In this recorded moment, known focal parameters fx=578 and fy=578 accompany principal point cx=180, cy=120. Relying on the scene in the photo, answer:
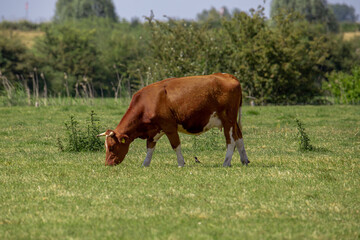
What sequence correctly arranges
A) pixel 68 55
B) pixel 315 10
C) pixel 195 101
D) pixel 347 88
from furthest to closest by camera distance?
pixel 315 10, pixel 68 55, pixel 347 88, pixel 195 101

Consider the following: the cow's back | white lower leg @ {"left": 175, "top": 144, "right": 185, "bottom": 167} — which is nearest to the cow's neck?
the cow's back

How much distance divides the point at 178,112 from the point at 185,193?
264cm

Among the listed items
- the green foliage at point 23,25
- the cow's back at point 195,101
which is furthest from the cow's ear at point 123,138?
the green foliage at point 23,25

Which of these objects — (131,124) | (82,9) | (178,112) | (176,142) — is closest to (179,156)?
(176,142)

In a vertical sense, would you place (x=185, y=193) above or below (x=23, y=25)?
below

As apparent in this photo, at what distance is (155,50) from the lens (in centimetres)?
3484

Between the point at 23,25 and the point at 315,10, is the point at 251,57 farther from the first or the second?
the point at 23,25

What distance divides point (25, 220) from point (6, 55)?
45272 millimetres

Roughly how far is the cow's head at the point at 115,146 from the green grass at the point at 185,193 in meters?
0.19

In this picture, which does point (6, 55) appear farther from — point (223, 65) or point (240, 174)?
point (240, 174)

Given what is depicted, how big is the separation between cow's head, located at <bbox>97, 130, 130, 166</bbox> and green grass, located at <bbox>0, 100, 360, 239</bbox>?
7.5 inches

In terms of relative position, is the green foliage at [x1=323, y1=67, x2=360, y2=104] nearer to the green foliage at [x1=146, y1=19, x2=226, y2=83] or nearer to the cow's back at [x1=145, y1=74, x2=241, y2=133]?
the green foliage at [x1=146, y1=19, x2=226, y2=83]

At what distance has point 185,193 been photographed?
8695 mm

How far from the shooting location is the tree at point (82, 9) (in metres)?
113
